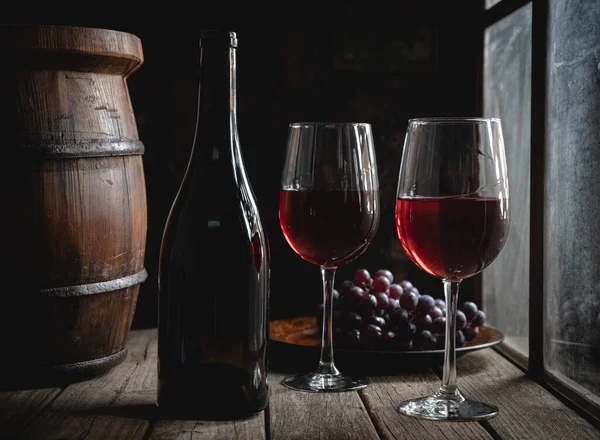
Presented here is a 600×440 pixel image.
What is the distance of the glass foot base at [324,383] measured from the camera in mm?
1183

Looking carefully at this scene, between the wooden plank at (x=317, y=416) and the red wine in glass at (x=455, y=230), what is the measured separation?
9.4 inches

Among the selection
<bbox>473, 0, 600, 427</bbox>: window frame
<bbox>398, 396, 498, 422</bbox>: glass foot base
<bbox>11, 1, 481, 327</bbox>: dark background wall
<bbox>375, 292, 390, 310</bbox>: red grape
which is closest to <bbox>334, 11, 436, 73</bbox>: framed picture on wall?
<bbox>11, 1, 481, 327</bbox>: dark background wall

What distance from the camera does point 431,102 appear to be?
6.04 feet

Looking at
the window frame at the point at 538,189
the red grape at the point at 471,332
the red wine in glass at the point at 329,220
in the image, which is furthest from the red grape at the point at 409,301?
the red wine in glass at the point at 329,220

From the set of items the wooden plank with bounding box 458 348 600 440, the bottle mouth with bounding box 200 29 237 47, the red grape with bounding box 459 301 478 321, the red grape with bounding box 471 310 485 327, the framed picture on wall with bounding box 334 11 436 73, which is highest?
the framed picture on wall with bounding box 334 11 436 73

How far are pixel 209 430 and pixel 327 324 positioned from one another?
0.28m

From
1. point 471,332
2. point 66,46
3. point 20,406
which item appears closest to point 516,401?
point 471,332

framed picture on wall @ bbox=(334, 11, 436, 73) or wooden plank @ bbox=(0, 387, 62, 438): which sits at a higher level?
framed picture on wall @ bbox=(334, 11, 436, 73)

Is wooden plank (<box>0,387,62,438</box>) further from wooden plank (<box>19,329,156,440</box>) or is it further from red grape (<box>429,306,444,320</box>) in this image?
red grape (<box>429,306,444,320</box>)

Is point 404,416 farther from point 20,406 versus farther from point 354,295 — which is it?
point 20,406

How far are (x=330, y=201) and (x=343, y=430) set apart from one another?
33cm

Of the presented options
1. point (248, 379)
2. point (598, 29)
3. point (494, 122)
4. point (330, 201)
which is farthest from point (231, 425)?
point (598, 29)

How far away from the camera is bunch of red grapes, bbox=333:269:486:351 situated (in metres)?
1.37

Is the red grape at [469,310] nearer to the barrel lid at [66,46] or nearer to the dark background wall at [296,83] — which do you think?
the dark background wall at [296,83]
